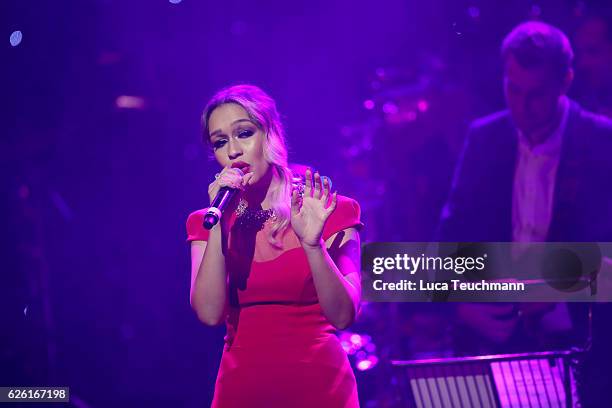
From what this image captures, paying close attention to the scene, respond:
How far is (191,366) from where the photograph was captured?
11.2ft

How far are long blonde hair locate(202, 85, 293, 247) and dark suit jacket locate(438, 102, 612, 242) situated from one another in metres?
1.38


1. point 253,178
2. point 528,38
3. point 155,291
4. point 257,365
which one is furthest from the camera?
point 155,291

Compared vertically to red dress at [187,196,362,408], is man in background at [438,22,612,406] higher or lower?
higher

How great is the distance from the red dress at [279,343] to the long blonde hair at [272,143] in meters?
0.10

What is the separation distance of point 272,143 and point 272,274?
1.38 feet

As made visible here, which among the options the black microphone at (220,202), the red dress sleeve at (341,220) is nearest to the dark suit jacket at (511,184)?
the red dress sleeve at (341,220)

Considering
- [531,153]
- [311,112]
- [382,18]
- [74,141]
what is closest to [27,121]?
[74,141]

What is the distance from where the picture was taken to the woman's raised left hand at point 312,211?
1.78m

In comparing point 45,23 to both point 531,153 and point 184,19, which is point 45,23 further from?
point 531,153

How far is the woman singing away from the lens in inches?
72.3

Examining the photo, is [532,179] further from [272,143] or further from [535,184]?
[272,143]

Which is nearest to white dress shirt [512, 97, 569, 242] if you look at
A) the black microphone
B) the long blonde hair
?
the long blonde hair

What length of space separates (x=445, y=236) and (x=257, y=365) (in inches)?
63.9

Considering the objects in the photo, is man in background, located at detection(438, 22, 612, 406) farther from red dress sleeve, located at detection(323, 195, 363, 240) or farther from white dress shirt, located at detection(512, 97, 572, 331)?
red dress sleeve, located at detection(323, 195, 363, 240)
